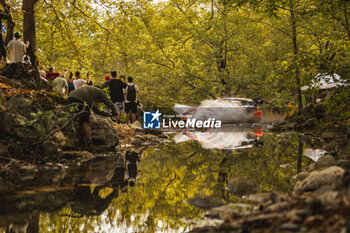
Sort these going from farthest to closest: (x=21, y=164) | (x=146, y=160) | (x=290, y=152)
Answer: (x=290, y=152) → (x=146, y=160) → (x=21, y=164)

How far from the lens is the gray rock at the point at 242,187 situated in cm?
569

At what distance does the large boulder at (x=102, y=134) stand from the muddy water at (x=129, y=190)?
1.59 meters

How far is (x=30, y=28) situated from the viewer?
1625cm

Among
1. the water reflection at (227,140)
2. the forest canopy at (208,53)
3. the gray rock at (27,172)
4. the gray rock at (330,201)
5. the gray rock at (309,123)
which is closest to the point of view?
the gray rock at (330,201)

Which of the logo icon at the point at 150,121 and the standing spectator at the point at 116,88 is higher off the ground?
the standing spectator at the point at 116,88

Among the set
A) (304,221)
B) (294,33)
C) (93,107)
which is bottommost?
(304,221)

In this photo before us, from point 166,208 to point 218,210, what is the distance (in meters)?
0.75

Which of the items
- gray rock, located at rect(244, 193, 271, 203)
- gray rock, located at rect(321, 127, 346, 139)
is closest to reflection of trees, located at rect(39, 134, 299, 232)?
gray rock, located at rect(244, 193, 271, 203)

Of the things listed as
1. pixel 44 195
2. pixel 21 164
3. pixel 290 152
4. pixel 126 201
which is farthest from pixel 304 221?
pixel 290 152

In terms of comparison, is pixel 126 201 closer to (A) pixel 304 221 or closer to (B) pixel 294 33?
(A) pixel 304 221

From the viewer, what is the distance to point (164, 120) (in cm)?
3384

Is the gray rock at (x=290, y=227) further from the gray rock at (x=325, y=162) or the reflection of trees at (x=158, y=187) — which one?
the gray rock at (x=325, y=162)

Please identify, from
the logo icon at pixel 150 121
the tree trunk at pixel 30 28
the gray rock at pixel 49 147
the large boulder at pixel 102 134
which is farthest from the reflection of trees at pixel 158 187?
the tree trunk at pixel 30 28

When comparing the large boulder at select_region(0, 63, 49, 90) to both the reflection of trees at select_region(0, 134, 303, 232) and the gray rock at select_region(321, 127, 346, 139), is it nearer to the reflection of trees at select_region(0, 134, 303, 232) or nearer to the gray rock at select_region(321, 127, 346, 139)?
the reflection of trees at select_region(0, 134, 303, 232)
